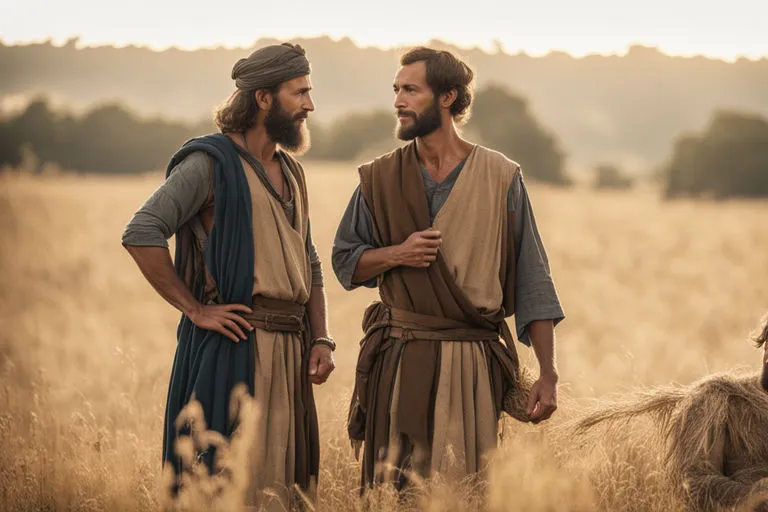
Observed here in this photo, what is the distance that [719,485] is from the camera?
3967mm

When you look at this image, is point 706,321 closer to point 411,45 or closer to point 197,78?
point 411,45

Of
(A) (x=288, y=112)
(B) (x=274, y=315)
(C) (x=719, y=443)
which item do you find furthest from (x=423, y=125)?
(C) (x=719, y=443)

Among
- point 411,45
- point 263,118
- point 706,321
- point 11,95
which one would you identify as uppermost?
point 11,95

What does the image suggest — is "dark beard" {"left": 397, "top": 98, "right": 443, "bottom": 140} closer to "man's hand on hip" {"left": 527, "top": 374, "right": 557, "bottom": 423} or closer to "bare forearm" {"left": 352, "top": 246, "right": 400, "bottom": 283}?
"bare forearm" {"left": 352, "top": 246, "right": 400, "bottom": 283}

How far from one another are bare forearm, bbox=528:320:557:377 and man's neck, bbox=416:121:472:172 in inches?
31.9

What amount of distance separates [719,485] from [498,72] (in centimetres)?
10363

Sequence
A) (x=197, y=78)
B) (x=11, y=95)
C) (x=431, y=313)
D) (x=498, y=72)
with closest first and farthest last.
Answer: (x=431, y=313) → (x=11, y=95) → (x=197, y=78) → (x=498, y=72)

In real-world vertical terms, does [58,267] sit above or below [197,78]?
below

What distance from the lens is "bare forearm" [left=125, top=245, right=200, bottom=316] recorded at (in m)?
4.09

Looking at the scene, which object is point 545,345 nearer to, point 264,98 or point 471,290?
point 471,290

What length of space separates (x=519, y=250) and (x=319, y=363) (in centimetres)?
102

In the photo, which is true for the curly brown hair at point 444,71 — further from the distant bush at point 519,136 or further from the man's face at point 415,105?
the distant bush at point 519,136

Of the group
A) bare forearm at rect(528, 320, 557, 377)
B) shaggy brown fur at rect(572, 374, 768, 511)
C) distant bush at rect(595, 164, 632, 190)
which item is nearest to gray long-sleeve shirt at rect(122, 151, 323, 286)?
bare forearm at rect(528, 320, 557, 377)

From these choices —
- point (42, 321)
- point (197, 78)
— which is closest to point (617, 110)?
point (197, 78)
